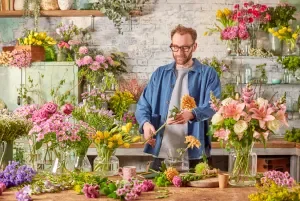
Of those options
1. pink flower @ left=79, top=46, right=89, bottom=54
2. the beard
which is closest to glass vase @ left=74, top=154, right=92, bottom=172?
the beard

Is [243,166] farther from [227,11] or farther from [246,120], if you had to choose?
[227,11]

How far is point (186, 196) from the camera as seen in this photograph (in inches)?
121

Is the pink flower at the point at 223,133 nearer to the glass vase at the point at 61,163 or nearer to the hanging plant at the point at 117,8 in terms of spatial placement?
the glass vase at the point at 61,163

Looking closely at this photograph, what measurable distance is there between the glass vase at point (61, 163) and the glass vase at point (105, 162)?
0.59 feet

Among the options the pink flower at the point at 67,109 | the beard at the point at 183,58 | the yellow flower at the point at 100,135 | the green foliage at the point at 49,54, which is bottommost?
the yellow flower at the point at 100,135

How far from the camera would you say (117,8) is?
6926 millimetres

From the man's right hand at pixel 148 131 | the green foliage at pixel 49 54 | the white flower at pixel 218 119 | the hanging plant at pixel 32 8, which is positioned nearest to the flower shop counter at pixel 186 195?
the white flower at pixel 218 119

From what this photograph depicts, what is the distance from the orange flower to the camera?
165 inches

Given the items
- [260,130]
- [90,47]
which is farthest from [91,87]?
[260,130]

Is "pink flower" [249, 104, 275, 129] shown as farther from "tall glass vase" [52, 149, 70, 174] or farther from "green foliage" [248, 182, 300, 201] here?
"tall glass vase" [52, 149, 70, 174]

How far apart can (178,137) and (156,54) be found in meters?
2.79

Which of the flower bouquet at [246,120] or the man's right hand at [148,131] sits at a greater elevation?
the flower bouquet at [246,120]

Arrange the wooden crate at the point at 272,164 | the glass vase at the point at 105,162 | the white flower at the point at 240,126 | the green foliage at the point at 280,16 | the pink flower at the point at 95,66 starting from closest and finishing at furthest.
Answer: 1. the white flower at the point at 240,126
2. the glass vase at the point at 105,162
3. the wooden crate at the point at 272,164
4. the pink flower at the point at 95,66
5. the green foliage at the point at 280,16

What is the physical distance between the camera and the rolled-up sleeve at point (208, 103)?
14.0 feet
